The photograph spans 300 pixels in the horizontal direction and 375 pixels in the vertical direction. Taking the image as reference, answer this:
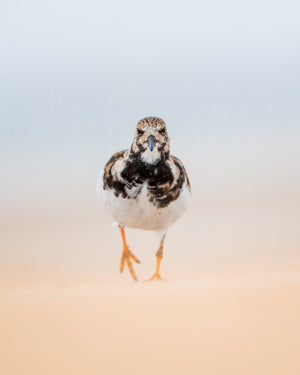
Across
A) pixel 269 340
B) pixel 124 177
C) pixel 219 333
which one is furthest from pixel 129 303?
pixel 124 177

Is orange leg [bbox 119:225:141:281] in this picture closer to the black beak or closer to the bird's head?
the bird's head

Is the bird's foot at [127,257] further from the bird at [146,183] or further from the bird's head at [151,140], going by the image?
the bird's head at [151,140]

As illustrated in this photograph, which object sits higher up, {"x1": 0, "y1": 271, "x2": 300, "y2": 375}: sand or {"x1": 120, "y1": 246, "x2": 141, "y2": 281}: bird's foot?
{"x1": 120, "y1": 246, "x2": 141, "y2": 281}: bird's foot

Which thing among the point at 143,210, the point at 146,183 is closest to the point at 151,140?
the point at 146,183

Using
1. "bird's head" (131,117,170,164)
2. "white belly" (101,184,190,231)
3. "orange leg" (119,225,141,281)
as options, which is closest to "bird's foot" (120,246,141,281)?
"orange leg" (119,225,141,281)

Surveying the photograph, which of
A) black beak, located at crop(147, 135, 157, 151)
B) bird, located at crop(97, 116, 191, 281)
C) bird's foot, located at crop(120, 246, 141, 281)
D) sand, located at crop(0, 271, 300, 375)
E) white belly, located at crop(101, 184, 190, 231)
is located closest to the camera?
sand, located at crop(0, 271, 300, 375)

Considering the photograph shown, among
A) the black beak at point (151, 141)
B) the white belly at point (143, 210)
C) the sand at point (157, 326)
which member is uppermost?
the black beak at point (151, 141)

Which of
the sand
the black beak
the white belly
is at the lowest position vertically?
the sand

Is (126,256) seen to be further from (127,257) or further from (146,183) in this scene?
(146,183)

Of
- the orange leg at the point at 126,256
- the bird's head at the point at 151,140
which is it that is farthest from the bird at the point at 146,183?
the orange leg at the point at 126,256
